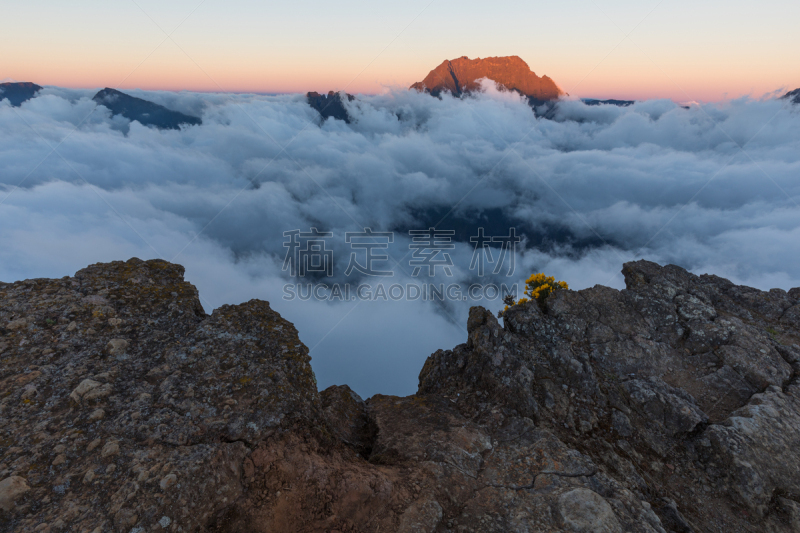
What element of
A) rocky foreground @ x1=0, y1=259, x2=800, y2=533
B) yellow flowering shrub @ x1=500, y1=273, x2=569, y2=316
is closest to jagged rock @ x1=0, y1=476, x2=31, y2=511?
rocky foreground @ x1=0, y1=259, x2=800, y2=533

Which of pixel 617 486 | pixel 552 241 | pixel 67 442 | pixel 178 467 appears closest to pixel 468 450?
pixel 617 486

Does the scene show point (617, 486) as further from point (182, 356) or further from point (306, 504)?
point (182, 356)

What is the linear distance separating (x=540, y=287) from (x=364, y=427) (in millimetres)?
7993

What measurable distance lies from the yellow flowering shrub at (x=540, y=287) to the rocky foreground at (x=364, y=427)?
1.80m

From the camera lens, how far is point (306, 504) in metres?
5.87

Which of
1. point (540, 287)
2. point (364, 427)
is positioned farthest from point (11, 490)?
point (540, 287)

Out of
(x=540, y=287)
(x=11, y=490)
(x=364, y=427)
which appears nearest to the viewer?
(x=11, y=490)

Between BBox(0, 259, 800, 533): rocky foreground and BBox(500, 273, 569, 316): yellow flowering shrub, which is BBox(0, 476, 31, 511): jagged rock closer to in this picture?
BBox(0, 259, 800, 533): rocky foreground

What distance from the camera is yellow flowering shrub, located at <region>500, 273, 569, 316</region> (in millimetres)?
12742

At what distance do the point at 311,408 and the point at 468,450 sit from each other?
336cm

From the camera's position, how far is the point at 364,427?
8852mm

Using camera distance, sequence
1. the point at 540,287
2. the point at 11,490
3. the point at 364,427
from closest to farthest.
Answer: the point at 11,490 < the point at 364,427 < the point at 540,287

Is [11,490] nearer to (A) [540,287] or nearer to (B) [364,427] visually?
(B) [364,427]

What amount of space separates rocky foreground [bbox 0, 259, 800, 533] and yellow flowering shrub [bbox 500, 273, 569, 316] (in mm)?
1805
